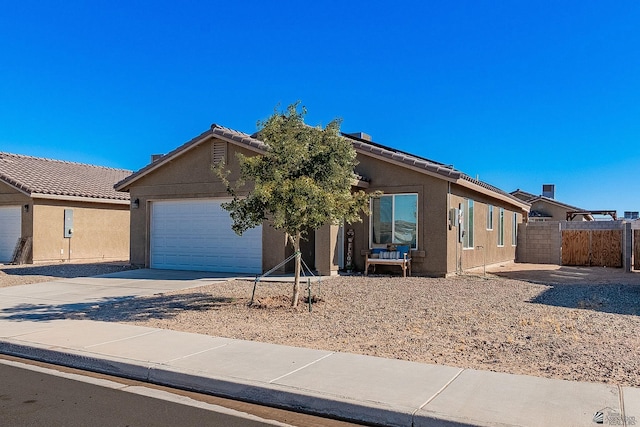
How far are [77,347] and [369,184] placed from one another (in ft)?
36.9

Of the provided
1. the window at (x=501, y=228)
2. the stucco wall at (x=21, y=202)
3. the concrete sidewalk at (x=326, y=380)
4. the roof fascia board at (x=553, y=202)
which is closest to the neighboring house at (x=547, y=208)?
the roof fascia board at (x=553, y=202)

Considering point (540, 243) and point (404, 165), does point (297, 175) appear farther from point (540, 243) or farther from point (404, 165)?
point (540, 243)

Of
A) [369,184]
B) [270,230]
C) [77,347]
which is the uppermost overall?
[369,184]

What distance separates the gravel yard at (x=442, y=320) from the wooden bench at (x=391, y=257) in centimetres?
111

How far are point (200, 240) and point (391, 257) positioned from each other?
260 inches

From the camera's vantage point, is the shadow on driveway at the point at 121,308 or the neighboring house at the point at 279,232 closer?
the shadow on driveway at the point at 121,308

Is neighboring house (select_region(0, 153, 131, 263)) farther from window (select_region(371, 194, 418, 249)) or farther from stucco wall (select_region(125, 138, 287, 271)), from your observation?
window (select_region(371, 194, 418, 249))

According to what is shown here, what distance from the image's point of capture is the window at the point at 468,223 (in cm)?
1883

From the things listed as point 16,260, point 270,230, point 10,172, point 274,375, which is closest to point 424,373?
point 274,375

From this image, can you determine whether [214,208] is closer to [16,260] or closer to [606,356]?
[16,260]

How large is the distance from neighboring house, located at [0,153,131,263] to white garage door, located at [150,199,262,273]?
19.1 ft

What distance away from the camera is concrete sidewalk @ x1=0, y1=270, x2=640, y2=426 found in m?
5.26

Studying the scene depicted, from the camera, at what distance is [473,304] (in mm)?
11664

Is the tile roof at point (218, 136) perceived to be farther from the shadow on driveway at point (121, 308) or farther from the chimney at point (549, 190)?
the chimney at point (549, 190)
